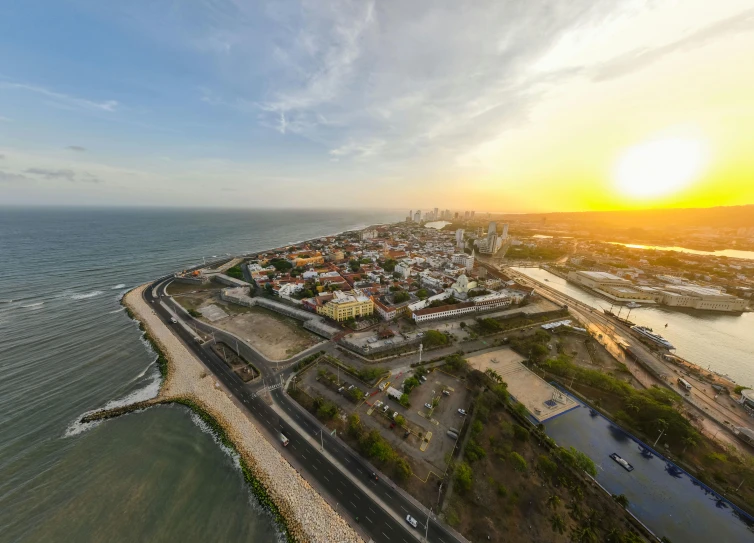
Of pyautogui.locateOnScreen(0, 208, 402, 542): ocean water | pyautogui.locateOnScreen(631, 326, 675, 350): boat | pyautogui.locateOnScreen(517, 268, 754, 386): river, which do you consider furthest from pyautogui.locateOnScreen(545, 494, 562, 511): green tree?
pyautogui.locateOnScreen(631, 326, 675, 350): boat

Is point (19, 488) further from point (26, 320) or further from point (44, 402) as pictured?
point (26, 320)

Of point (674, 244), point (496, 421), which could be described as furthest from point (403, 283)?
point (674, 244)

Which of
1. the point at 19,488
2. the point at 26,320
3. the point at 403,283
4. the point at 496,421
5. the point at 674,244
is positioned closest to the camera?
the point at 19,488

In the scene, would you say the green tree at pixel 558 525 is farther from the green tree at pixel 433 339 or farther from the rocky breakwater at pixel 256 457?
the green tree at pixel 433 339

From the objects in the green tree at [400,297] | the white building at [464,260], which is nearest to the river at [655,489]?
the green tree at [400,297]

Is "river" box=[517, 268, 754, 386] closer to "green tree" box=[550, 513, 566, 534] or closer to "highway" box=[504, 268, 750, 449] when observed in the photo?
"highway" box=[504, 268, 750, 449]
